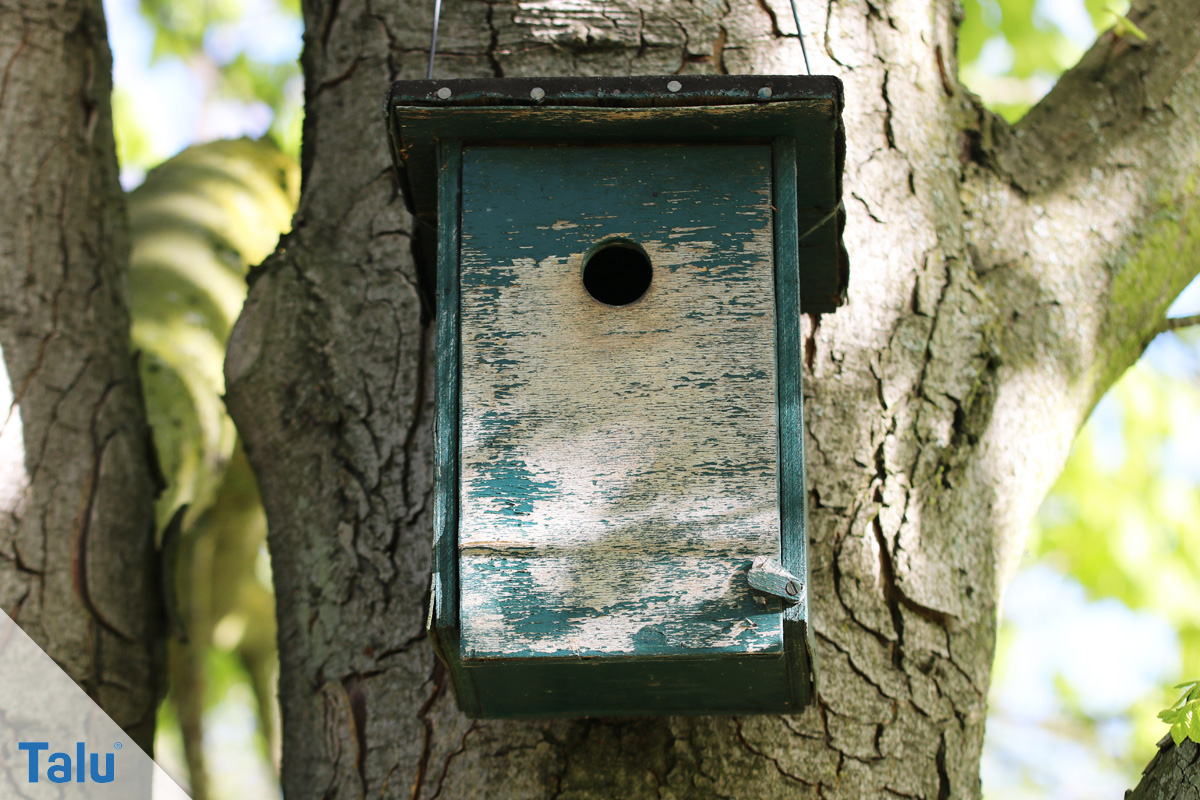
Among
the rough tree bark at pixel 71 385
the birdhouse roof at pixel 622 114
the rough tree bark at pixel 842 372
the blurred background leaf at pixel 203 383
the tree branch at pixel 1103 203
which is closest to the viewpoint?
the birdhouse roof at pixel 622 114

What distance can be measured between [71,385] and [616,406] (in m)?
1.39

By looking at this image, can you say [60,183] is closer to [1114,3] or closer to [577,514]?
[577,514]

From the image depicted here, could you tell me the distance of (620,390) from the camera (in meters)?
1.50

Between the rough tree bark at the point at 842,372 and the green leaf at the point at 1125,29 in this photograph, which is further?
the green leaf at the point at 1125,29

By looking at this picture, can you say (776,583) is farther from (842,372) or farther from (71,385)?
(71,385)

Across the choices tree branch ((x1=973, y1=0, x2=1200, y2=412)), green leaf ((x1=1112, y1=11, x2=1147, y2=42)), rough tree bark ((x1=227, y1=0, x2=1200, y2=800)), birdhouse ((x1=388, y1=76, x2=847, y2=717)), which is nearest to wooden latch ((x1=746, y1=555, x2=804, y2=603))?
birdhouse ((x1=388, y1=76, x2=847, y2=717))

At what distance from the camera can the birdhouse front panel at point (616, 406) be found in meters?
1.41

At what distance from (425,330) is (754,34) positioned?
93cm

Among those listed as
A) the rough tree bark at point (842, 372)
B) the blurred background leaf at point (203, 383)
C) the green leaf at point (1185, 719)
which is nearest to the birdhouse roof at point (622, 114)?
the rough tree bark at point (842, 372)
